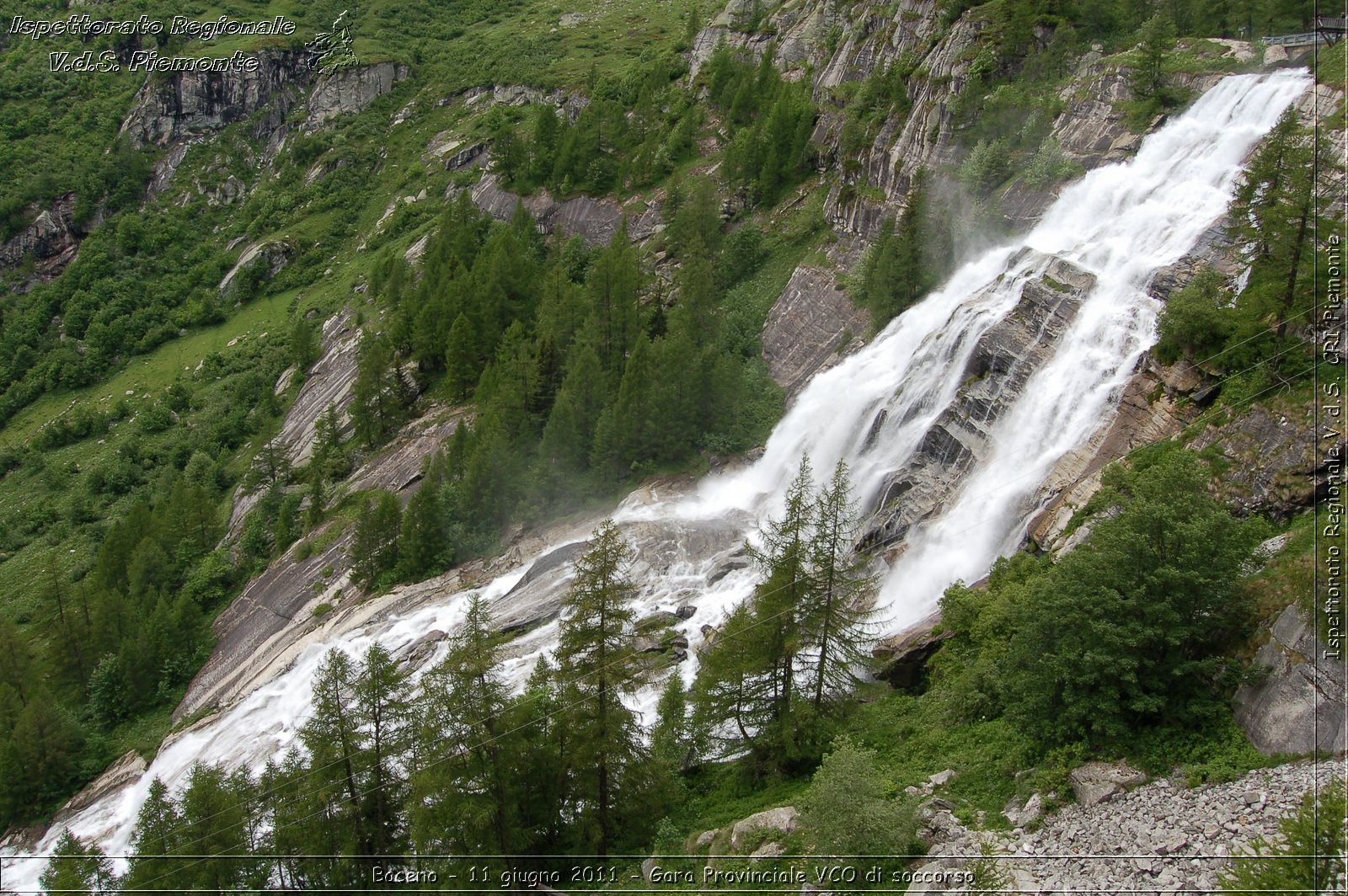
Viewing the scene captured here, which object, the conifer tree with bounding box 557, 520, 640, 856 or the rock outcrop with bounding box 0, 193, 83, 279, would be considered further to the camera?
the rock outcrop with bounding box 0, 193, 83, 279

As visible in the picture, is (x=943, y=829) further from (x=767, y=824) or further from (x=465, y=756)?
(x=465, y=756)

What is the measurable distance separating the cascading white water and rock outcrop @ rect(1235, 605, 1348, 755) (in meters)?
14.3

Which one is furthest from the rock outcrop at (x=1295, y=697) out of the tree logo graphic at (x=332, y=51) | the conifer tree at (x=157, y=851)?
the tree logo graphic at (x=332, y=51)

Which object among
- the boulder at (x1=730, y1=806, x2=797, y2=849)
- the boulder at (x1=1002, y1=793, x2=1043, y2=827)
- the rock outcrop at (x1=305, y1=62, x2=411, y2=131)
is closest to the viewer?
the boulder at (x1=1002, y1=793, x2=1043, y2=827)

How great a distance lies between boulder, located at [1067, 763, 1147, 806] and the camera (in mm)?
19984

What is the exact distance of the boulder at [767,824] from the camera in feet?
77.2

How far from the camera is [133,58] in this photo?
14988 centimetres

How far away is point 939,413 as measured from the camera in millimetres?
41781

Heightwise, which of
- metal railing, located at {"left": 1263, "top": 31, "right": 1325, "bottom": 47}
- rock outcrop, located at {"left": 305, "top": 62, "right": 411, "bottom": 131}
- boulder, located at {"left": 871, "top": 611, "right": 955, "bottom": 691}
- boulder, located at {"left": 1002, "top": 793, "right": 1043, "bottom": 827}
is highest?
rock outcrop, located at {"left": 305, "top": 62, "right": 411, "bottom": 131}

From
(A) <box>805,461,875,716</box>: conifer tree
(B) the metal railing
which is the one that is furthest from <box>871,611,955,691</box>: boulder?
(B) the metal railing

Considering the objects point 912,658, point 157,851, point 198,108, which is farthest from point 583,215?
point 198,108

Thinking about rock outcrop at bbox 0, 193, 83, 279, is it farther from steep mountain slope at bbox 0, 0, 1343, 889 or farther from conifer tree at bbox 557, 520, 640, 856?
conifer tree at bbox 557, 520, 640, 856

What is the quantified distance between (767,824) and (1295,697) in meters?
12.4

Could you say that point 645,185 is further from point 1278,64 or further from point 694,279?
point 1278,64
